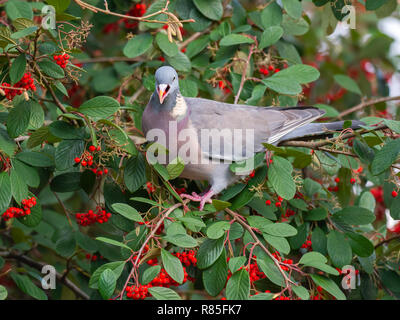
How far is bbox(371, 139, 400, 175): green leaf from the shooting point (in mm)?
2213

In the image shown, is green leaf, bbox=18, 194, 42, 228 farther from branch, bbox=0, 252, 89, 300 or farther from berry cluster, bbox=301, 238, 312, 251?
berry cluster, bbox=301, 238, 312, 251

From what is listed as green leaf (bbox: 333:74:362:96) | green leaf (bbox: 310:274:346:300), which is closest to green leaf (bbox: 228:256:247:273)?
green leaf (bbox: 310:274:346:300)

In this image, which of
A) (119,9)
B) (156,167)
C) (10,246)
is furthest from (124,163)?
(10,246)

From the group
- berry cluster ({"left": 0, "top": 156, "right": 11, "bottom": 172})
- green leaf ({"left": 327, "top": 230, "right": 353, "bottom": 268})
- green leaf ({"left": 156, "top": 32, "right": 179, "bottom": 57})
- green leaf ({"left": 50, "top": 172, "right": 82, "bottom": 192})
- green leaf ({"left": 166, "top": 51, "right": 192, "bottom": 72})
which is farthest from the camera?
green leaf ({"left": 166, "top": 51, "right": 192, "bottom": 72})

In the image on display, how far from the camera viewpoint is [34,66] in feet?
7.05

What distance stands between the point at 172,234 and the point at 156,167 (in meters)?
→ 0.36

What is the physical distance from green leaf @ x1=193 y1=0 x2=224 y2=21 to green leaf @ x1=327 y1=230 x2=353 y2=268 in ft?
4.46

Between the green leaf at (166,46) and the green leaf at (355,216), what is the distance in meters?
1.22

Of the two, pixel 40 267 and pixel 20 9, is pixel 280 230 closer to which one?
pixel 40 267

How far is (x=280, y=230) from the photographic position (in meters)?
2.18

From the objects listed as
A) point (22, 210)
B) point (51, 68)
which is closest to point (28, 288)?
point (22, 210)

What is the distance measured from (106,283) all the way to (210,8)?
5.67 feet

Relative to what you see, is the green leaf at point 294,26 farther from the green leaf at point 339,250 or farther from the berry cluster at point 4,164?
the berry cluster at point 4,164
